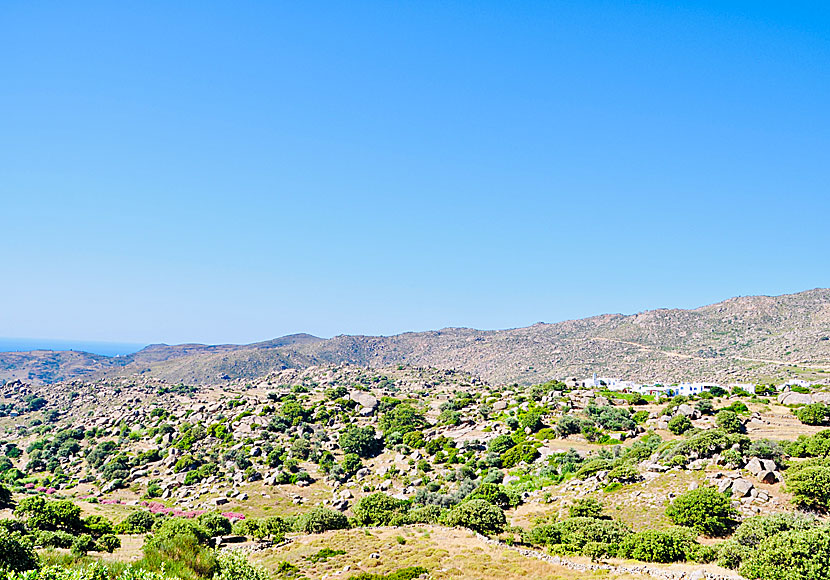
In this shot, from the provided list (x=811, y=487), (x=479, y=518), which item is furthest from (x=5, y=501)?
(x=811, y=487)

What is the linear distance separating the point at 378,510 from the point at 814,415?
151 feet

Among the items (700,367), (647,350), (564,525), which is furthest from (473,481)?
(647,350)

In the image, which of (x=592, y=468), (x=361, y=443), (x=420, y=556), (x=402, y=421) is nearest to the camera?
(x=420, y=556)

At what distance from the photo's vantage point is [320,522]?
3178 cm

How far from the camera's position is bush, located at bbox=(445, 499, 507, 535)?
28.4m

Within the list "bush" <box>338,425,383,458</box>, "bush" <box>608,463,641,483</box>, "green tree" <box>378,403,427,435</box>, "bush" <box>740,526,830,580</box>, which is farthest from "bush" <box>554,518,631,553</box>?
"green tree" <box>378,403,427,435</box>

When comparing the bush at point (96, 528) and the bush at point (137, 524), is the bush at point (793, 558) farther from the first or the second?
the bush at point (137, 524)

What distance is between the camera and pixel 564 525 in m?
26.1

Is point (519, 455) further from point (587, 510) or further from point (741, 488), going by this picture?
point (741, 488)

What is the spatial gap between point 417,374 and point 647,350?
231ft

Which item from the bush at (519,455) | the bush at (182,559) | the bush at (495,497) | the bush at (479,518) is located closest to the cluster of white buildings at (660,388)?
the bush at (519,455)

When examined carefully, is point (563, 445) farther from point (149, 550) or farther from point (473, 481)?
point (149, 550)

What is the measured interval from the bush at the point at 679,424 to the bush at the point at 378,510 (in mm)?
31785

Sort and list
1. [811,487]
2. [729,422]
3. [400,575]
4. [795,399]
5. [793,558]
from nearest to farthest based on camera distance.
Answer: [793,558] < [400,575] < [811,487] < [729,422] < [795,399]
